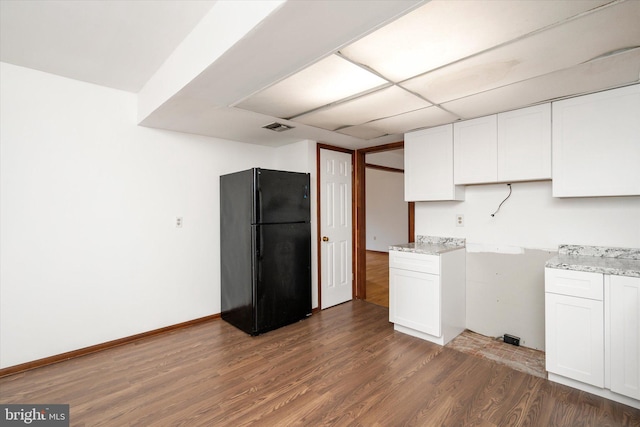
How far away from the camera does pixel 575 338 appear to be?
1.98 meters

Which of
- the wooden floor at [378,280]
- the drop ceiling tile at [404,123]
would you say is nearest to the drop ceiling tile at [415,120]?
the drop ceiling tile at [404,123]

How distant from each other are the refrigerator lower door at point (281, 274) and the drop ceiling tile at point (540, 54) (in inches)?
74.6

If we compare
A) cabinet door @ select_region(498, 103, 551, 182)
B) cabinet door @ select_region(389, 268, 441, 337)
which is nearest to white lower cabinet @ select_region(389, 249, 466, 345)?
cabinet door @ select_region(389, 268, 441, 337)

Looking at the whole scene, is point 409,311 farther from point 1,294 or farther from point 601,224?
point 1,294

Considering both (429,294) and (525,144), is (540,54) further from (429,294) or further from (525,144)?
(429,294)

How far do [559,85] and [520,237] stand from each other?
4.41 feet

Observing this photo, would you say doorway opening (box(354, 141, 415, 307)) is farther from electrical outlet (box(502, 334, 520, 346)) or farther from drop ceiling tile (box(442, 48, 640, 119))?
electrical outlet (box(502, 334, 520, 346))

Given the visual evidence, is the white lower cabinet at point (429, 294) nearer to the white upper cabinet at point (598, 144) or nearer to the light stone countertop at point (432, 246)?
the light stone countertop at point (432, 246)

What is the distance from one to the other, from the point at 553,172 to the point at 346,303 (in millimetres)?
2761

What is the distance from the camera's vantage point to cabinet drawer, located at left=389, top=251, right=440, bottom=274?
8.83 feet

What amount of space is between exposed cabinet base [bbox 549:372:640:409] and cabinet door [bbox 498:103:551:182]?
1.52 m

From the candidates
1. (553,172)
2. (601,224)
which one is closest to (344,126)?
(553,172)

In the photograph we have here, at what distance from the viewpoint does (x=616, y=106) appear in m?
2.04

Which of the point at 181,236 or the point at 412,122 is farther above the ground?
the point at 412,122
